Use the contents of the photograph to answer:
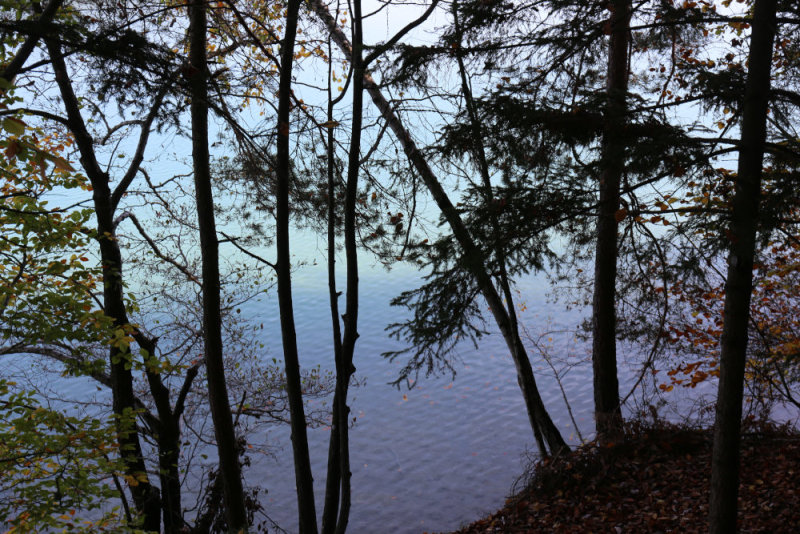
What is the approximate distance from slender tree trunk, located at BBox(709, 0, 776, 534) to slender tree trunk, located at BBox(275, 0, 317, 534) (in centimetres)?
363

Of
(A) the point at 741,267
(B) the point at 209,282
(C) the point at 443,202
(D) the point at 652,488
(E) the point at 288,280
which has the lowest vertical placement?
(D) the point at 652,488

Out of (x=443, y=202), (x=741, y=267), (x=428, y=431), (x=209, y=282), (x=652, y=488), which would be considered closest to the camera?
(x=741, y=267)

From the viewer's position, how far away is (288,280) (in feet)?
19.5

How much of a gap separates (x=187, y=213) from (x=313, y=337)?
14.9 feet

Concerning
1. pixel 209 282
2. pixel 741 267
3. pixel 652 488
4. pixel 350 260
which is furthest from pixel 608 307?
pixel 209 282

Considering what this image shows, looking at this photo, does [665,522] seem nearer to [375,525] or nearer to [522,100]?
[522,100]

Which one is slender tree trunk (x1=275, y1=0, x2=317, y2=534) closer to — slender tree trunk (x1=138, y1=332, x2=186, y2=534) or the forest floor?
the forest floor

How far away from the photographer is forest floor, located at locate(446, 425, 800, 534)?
17.0 feet

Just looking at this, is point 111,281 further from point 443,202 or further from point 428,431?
point 428,431

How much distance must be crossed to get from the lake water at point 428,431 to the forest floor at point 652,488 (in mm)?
2007

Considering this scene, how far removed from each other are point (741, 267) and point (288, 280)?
12.6ft

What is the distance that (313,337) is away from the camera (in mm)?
13516

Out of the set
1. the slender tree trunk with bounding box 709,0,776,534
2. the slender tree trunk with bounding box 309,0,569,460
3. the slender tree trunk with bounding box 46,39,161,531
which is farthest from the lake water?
the slender tree trunk with bounding box 709,0,776,534

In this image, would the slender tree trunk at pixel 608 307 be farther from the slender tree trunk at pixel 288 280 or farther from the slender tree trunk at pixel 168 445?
the slender tree trunk at pixel 168 445
